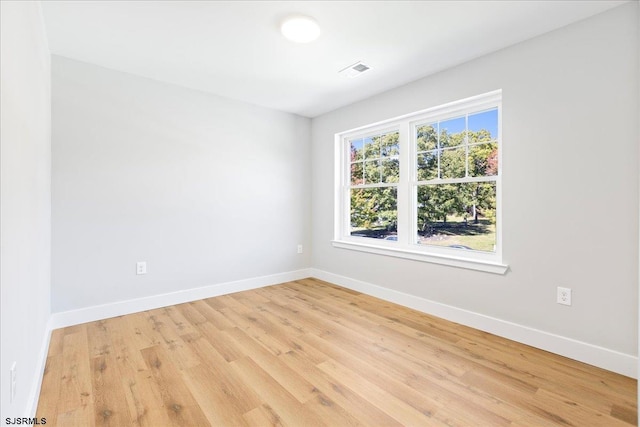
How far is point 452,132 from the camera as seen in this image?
3.02m

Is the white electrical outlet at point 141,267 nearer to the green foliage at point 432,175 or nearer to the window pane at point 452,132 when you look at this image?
the green foliage at point 432,175

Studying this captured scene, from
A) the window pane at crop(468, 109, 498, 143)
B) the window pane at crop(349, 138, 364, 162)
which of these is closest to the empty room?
the window pane at crop(468, 109, 498, 143)

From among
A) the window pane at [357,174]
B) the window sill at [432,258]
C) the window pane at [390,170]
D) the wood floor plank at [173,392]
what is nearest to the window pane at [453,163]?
the window pane at [390,170]

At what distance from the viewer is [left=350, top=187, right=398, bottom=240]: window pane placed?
142 inches

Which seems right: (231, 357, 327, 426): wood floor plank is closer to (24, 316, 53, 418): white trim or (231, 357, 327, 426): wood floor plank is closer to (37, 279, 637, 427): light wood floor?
(37, 279, 637, 427): light wood floor

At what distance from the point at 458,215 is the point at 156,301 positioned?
10.6ft

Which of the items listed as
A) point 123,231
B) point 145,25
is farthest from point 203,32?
point 123,231

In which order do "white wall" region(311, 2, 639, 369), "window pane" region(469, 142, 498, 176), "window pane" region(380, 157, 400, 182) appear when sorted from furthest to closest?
"window pane" region(380, 157, 400, 182), "window pane" region(469, 142, 498, 176), "white wall" region(311, 2, 639, 369)

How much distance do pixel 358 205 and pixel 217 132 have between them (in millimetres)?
1998

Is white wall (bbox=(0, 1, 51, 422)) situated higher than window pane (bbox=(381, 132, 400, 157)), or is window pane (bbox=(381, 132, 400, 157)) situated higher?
window pane (bbox=(381, 132, 400, 157))

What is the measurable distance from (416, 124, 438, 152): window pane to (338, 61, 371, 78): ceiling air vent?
0.89m

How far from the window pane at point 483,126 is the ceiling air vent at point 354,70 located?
1.13m

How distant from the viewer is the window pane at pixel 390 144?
3543 mm

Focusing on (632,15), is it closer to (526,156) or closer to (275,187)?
(526,156)
